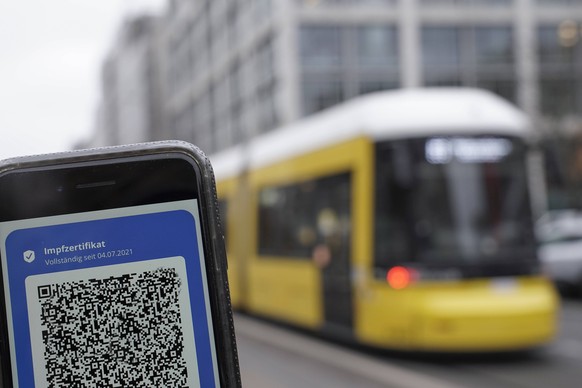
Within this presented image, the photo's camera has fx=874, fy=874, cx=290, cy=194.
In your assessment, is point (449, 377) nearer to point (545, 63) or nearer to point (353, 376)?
point (353, 376)

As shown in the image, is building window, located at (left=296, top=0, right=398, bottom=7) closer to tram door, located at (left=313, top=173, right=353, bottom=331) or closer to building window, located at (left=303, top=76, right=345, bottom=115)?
building window, located at (left=303, top=76, right=345, bottom=115)

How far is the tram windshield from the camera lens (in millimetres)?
10023

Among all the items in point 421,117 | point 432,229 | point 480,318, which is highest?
point 421,117

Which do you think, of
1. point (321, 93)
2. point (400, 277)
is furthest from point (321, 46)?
point (400, 277)

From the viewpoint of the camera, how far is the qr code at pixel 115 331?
1893 millimetres

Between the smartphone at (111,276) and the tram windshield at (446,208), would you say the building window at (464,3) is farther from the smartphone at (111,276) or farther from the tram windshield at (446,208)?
the smartphone at (111,276)

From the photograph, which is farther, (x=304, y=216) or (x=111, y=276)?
(x=304, y=216)

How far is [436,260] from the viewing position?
9.95 m

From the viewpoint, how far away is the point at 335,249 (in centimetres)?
1126

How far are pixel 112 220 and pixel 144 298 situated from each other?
0.19 metres

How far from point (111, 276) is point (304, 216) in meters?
10.6

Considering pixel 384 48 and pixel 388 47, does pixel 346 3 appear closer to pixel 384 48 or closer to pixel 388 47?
pixel 384 48

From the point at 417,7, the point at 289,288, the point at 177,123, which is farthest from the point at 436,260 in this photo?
the point at 177,123

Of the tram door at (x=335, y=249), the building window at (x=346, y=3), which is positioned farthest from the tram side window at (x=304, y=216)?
the building window at (x=346, y=3)
